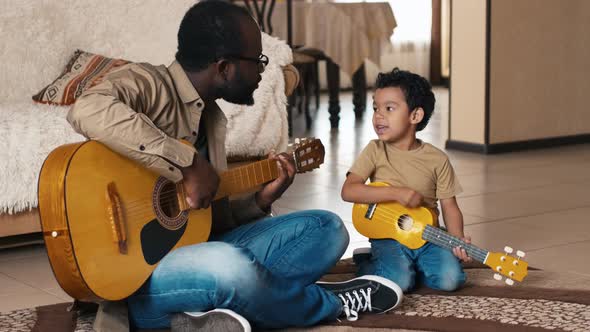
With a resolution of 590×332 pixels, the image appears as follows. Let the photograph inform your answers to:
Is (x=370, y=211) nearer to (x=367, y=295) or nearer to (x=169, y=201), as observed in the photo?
(x=367, y=295)

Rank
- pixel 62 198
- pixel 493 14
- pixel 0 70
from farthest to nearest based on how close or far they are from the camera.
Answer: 1. pixel 493 14
2. pixel 0 70
3. pixel 62 198

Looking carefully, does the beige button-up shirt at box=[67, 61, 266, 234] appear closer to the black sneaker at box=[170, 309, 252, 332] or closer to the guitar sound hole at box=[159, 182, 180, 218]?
the guitar sound hole at box=[159, 182, 180, 218]

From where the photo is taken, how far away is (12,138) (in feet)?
9.16

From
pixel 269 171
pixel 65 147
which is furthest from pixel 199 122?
pixel 65 147

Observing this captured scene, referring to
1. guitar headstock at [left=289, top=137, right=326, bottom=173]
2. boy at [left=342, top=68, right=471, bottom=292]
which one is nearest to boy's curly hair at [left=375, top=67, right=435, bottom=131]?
boy at [left=342, top=68, right=471, bottom=292]

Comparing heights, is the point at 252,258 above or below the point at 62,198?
below

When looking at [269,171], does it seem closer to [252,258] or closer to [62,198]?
[252,258]

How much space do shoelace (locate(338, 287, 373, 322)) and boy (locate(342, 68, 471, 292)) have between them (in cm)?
24

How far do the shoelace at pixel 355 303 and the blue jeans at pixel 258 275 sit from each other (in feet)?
0.11

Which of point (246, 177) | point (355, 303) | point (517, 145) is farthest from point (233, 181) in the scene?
point (517, 145)

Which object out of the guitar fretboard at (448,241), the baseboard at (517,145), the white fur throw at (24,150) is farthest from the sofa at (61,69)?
the baseboard at (517,145)

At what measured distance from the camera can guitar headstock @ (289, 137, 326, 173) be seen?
2123 millimetres

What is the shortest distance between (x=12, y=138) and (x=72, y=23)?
916mm

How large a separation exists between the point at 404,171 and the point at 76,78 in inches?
58.5
